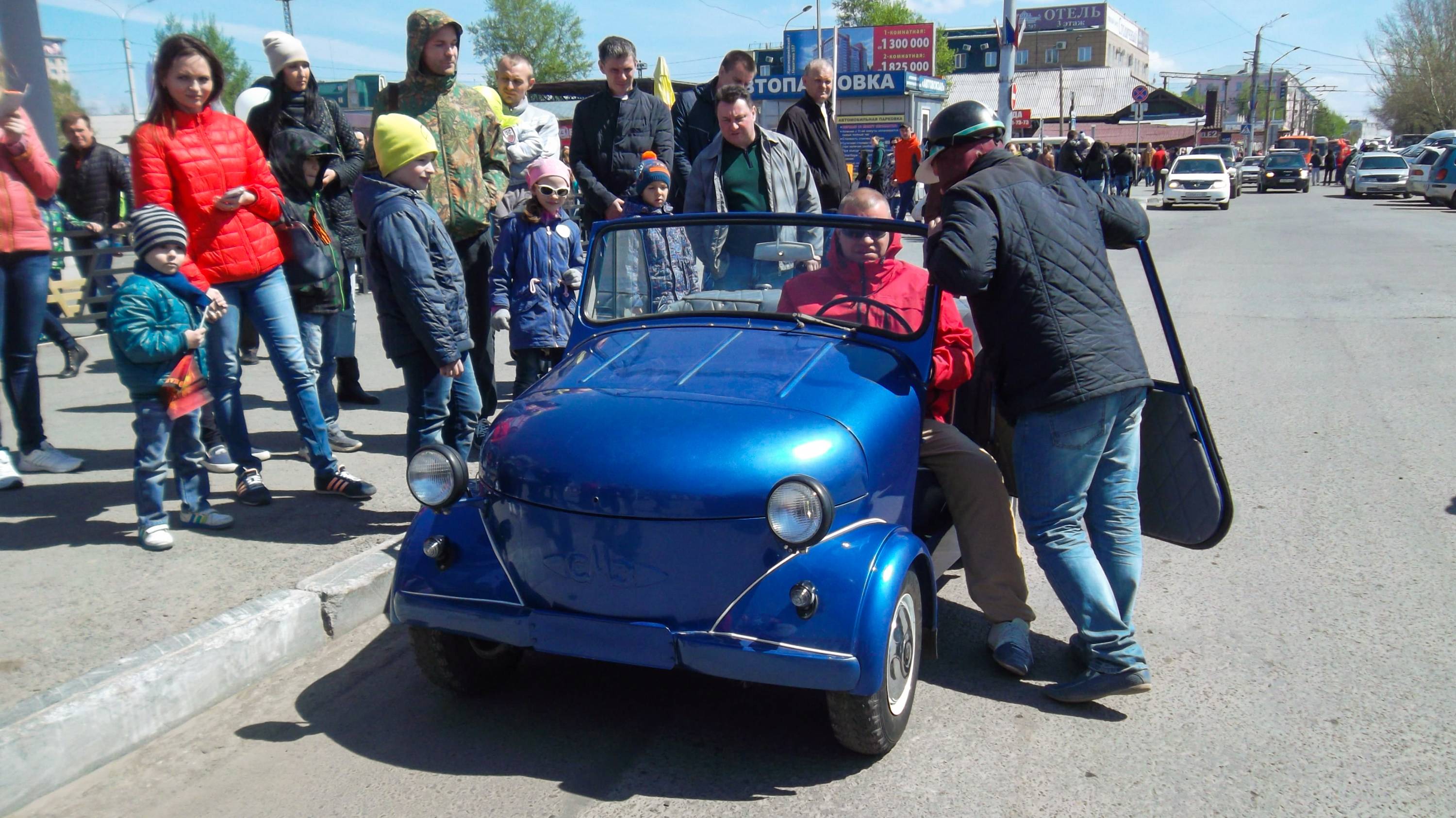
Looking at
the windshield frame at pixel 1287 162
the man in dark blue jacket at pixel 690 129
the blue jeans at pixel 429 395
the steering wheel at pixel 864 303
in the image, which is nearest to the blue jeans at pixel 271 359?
the blue jeans at pixel 429 395

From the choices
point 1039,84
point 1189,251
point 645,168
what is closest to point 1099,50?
point 1039,84

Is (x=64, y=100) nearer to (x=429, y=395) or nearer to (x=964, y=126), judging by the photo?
(x=429, y=395)

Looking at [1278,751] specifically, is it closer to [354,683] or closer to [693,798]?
[693,798]

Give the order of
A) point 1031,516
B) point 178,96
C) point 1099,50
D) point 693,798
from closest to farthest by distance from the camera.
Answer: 1. point 693,798
2. point 1031,516
3. point 178,96
4. point 1099,50

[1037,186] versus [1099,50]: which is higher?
[1099,50]

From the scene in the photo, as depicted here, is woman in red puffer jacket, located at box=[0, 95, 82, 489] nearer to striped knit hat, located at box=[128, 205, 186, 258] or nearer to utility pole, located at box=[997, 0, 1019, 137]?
striped knit hat, located at box=[128, 205, 186, 258]

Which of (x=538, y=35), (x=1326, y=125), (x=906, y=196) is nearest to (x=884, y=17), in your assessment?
(x=538, y=35)

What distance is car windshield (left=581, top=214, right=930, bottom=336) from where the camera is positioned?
3.75 meters

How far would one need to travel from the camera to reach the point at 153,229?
438 cm

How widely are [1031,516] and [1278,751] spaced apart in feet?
3.21

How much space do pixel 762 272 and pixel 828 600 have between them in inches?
60.3

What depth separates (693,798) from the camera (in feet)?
9.45

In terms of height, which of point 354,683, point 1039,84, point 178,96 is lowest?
point 354,683

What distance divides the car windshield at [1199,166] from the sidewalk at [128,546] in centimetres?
3150
